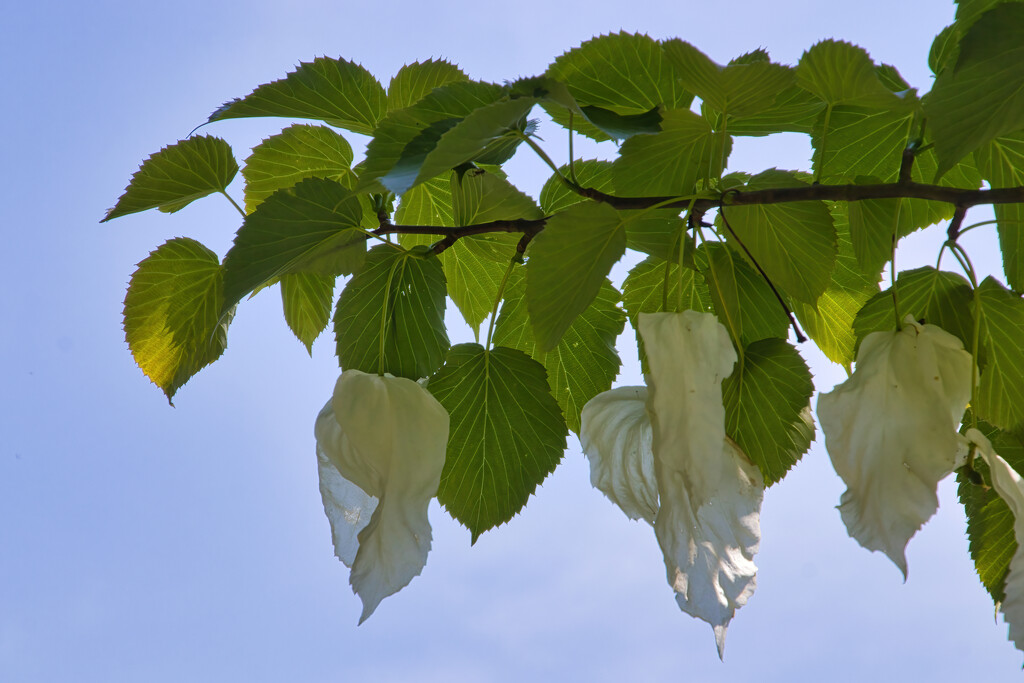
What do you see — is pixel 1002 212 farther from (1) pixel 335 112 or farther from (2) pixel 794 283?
(1) pixel 335 112

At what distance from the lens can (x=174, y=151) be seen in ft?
1.11

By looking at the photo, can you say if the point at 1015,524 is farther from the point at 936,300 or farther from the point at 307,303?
the point at 307,303

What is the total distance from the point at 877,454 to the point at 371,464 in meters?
0.15

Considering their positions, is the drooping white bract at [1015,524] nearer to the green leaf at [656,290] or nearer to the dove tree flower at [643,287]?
the dove tree flower at [643,287]

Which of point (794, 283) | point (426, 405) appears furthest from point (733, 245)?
point (426, 405)

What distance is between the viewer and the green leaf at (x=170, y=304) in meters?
0.36

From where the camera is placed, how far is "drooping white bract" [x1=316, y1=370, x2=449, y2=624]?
25cm

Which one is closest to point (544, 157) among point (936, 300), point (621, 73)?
point (621, 73)

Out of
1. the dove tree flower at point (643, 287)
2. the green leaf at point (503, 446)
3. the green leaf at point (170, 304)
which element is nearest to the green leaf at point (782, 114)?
the dove tree flower at point (643, 287)

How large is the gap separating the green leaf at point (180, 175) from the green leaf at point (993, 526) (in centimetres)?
33

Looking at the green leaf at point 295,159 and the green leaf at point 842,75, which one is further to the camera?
the green leaf at point 295,159

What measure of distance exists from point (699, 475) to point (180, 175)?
0.81 ft

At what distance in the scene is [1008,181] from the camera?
0.32 m

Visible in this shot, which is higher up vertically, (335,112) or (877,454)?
(335,112)
